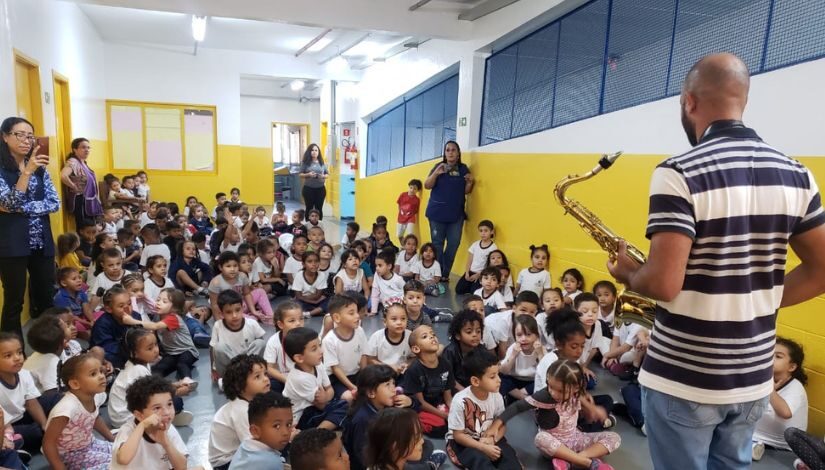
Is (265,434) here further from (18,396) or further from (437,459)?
(18,396)

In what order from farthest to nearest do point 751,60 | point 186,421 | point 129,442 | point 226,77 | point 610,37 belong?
1. point 226,77
2. point 610,37
3. point 751,60
4. point 186,421
5. point 129,442

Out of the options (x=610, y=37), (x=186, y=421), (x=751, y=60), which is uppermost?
(x=610, y=37)

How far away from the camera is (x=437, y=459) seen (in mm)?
2564

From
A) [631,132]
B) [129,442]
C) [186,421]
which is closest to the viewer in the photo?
[129,442]

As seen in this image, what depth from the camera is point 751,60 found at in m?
3.18

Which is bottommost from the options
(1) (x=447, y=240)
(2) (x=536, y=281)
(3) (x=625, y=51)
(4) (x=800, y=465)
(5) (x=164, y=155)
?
(4) (x=800, y=465)

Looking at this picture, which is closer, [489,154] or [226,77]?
[489,154]

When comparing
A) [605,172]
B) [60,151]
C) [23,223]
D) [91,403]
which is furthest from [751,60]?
[60,151]

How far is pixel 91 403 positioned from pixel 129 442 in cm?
52

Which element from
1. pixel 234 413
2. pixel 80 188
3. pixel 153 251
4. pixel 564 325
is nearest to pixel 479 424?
pixel 564 325

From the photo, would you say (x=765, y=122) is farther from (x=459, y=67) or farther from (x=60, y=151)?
(x=60, y=151)

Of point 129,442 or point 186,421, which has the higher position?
point 129,442

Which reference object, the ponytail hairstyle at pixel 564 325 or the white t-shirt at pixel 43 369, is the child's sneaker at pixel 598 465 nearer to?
the ponytail hairstyle at pixel 564 325

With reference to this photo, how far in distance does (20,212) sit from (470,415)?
9.44 ft
